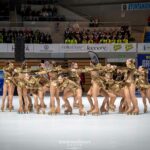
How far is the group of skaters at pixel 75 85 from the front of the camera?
11.5m

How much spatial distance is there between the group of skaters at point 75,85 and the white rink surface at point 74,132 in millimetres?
322

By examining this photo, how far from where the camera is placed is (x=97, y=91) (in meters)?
11.6

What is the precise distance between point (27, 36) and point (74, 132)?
1237cm

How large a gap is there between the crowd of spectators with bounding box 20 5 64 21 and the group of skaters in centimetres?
1069

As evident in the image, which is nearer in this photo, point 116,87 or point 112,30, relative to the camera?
point 116,87

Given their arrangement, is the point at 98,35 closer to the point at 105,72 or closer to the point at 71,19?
the point at 71,19

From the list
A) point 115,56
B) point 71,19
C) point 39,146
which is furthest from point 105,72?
point 71,19

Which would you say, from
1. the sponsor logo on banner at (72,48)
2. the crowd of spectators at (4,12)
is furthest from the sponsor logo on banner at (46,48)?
the crowd of spectators at (4,12)

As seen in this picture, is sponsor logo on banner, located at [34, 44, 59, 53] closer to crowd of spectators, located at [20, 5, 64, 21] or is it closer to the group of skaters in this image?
crowd of spectators, located at [20, 5, 64, 21]

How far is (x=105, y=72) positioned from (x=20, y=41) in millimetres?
5299

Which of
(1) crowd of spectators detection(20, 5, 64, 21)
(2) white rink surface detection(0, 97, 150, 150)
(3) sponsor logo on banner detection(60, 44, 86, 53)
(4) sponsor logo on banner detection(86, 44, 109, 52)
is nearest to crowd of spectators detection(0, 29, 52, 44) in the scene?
(3) sponsor logo on banner detection(60, 44, 86, 53)

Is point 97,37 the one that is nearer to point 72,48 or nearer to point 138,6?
point 72,48

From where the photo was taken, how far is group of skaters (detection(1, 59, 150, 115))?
11539 mm

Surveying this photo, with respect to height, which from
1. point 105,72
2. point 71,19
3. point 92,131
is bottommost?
point 92,131
